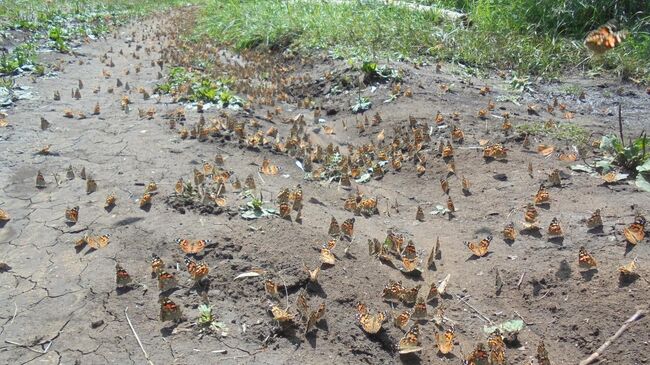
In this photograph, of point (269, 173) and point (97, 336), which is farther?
point (269, 173)

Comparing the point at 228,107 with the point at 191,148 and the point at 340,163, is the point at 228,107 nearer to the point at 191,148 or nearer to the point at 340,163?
the point at 191,148

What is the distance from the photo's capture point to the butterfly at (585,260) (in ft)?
9.88

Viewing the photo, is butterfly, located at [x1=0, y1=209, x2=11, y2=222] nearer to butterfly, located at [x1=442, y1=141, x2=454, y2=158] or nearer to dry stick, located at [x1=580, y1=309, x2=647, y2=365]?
butterfly, located at [x1=442, y1=141, x2=454, y2=158]

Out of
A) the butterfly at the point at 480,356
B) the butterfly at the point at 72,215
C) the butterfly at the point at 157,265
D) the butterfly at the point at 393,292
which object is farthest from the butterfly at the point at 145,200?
the butterfly at the point at 480,356

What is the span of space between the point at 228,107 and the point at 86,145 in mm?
1560

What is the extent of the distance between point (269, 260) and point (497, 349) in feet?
4.19

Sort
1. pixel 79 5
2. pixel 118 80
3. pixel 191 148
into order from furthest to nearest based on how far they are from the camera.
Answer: pixel 79 5 → pixel 118 80 → pixel 191 148

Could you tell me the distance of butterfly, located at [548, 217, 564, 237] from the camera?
11.0 feet

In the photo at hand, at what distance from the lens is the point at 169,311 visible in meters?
2.77

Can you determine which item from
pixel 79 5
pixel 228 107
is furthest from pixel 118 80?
pixel 79 5

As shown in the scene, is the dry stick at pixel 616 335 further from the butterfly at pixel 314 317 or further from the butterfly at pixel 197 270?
the butterfly at pixel 197 270

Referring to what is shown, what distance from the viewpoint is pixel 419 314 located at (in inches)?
115

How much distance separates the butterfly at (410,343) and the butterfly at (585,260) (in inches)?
39.5

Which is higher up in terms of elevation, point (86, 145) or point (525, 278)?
point (525, 278)
